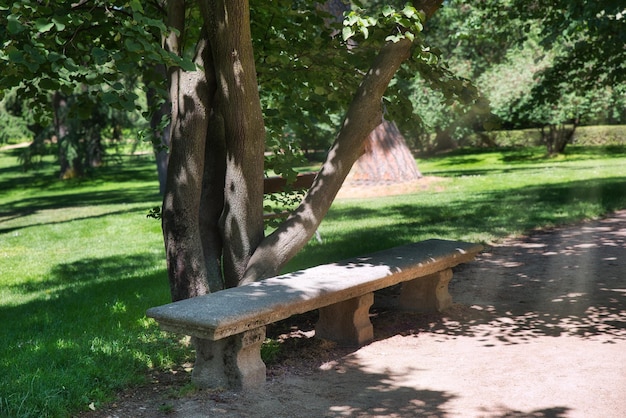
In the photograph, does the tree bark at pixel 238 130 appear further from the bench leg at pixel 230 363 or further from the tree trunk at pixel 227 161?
the bench leg at pixel 230 363

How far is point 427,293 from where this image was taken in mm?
7184

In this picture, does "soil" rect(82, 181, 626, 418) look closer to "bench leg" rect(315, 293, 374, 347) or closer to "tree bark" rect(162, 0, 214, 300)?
"bench leg" rect(315, 293, 374, 347)

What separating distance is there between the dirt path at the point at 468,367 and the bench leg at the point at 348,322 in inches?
4.8

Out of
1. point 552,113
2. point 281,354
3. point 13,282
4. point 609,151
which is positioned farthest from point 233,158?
point 609,151

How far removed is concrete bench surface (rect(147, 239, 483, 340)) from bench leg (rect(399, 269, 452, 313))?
0.17 metres

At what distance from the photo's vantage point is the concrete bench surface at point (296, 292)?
474 centimetres

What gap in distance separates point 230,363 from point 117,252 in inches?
285

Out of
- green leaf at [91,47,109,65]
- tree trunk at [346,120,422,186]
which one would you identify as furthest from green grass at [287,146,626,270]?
green leaf at [91,47,109,65]

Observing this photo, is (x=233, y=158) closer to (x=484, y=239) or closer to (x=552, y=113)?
(x=484, y=239)

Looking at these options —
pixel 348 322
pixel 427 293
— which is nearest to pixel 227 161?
pixel 348 322

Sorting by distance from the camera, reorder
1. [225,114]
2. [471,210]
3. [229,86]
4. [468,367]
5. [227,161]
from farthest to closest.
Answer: [471,210] → [227,161] → [225,114] → [229,86] → [468,367]

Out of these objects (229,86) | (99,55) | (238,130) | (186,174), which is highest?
(99,55)

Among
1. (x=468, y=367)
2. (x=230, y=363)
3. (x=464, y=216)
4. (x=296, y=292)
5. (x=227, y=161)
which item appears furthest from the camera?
(x=464, y=216)

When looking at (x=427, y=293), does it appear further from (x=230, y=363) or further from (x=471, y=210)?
(x=471, y=210)
